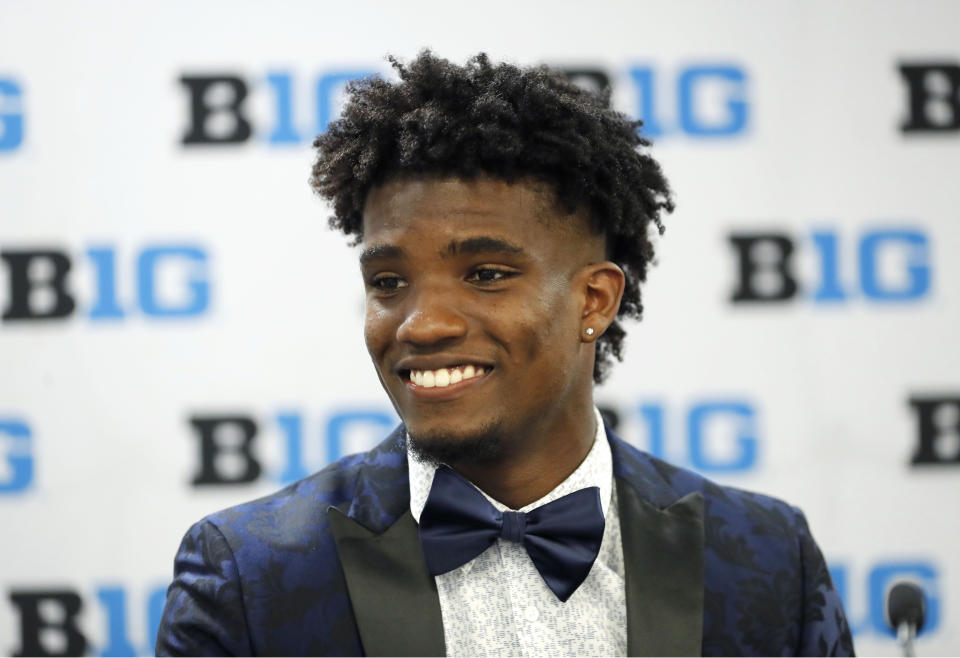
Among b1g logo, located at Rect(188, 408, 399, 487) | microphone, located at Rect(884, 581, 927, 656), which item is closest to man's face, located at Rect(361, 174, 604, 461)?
microphone, located at Rect(884, 581, 927, 656)

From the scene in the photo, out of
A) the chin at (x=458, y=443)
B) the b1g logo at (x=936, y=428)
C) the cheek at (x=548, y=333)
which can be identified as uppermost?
the cheek at (x=548, y=333)

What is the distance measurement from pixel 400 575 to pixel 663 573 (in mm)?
381

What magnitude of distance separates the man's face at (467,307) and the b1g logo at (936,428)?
4.99ft

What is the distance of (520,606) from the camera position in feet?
5.10

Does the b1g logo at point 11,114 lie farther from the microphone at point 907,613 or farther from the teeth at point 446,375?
the microphone at point 907,613

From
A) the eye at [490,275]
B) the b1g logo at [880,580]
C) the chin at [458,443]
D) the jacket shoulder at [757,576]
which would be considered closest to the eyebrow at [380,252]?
the eye at [490,275]

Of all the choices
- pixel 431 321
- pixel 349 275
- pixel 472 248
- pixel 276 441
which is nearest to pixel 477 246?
pixel 472 248

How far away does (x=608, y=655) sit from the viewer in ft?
5.07

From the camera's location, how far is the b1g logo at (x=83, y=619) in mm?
2648

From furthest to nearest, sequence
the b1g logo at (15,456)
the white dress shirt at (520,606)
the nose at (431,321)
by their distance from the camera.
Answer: the b1g logo at (15,456) → the white dress shirt at (520,606) → the nose at (431,321)

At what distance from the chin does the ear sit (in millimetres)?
218

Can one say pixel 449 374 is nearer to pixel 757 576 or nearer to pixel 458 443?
pixel 458 443

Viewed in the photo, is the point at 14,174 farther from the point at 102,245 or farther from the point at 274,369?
the point at 274,369

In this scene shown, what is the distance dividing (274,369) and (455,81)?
1265mm
